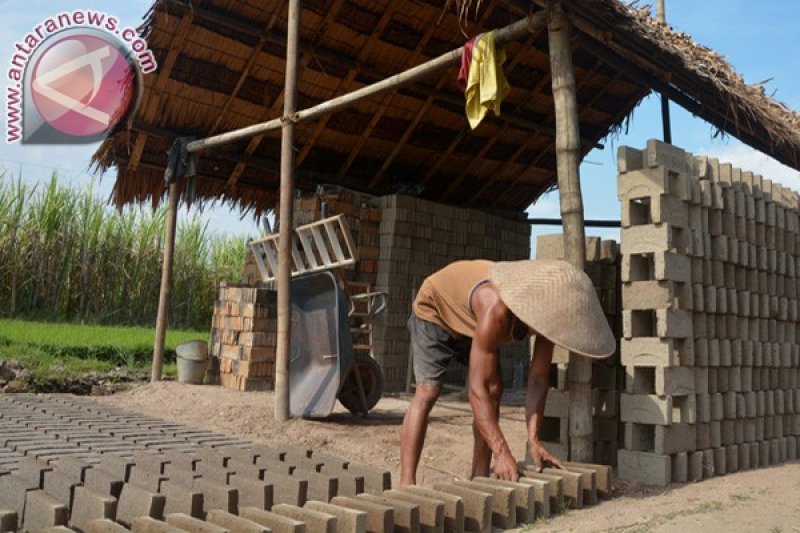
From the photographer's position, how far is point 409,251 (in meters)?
9.66

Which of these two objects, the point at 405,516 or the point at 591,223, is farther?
the point at 591,223

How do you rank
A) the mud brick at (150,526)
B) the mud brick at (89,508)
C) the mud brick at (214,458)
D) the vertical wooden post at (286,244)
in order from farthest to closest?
1. the vertical wooden post at (286,244)
2. the mud brick at (214,458)
3. the mud brick at (89,508)
4. the mud brick at (150,526)

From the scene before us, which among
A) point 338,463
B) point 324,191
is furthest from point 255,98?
point 338,463

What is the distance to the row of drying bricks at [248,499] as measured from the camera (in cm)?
275

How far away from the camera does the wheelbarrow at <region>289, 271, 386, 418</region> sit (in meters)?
6.45

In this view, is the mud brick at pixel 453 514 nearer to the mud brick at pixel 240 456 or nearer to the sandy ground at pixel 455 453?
the sandy ground at pixel 455 453

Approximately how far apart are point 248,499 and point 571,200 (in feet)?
8.43

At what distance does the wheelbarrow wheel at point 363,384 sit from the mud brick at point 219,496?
350 centimetres

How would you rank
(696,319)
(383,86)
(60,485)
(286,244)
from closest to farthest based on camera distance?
(60,485) < (696,319) < (383,86) < (286,244)

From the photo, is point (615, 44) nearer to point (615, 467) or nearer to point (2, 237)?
point (615, 467)

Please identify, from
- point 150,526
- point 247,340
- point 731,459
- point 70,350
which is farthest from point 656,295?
point 70,350

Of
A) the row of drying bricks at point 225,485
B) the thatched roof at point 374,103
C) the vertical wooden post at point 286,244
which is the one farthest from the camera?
the thatched roof at point 374,103

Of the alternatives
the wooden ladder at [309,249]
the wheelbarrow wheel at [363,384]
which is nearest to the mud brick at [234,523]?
the wheelbarrow wheel at [363,384]

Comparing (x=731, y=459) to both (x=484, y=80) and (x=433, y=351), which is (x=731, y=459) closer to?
(x=433, y=351)
